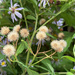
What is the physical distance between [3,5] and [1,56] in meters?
0.24

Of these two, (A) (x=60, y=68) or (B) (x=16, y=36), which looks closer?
(B) (x=16, y=36)

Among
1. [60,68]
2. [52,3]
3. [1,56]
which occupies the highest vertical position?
[52,3]

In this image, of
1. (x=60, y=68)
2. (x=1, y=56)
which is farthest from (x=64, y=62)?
(x=1, y=56)

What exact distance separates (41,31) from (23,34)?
52 mm

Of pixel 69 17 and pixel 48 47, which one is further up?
pixel 69 17

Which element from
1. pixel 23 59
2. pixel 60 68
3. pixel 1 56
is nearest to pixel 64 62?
pixel 60 68

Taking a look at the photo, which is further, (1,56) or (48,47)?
(48,47)

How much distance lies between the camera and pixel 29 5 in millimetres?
488

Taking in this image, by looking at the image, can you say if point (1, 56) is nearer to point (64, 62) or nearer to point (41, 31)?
point (41, 31)

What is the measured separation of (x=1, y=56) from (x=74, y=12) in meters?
0.30

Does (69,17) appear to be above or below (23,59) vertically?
above

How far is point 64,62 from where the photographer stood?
0.54 m

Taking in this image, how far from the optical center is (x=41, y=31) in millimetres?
349

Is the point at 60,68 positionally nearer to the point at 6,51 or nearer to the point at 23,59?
the point at 23,59
